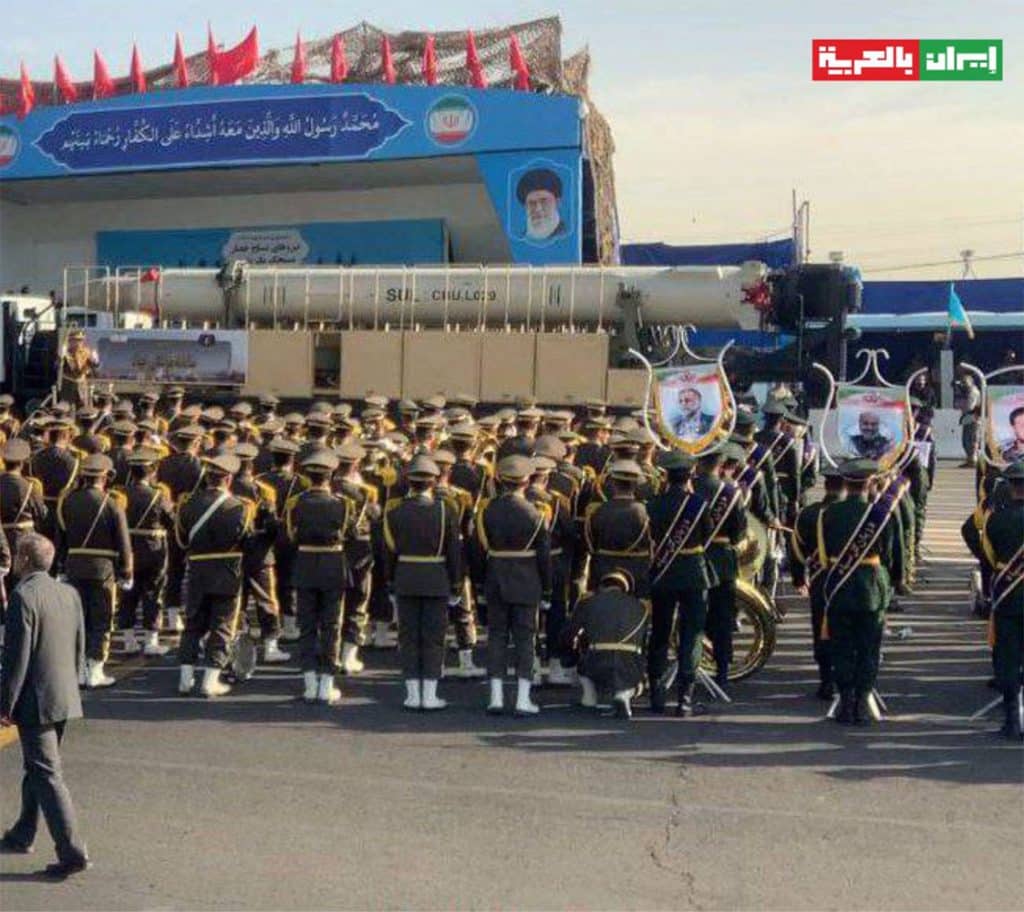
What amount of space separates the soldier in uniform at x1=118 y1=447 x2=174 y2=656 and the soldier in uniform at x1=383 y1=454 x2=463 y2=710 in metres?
2.24

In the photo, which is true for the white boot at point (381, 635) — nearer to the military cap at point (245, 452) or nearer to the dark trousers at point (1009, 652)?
the military cap at point (245, 452)

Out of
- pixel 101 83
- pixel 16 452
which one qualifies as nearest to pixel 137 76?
pixel 101 83

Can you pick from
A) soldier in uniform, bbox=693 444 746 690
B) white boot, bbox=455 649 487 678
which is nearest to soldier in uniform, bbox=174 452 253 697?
white boot, bbox=455 649 487 678

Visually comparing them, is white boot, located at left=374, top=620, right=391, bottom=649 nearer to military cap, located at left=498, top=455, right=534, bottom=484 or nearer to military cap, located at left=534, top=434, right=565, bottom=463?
military cap, located at left=534, top=434, right=565, bottom=463

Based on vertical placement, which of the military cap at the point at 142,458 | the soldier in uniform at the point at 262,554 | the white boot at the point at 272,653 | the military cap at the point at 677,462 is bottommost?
the white boot at the point at 272,653

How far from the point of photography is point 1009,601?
9352 millimetres

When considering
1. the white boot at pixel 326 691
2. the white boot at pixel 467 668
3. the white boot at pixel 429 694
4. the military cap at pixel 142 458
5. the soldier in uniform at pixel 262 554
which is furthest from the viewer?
the military cap at pixel 142 458

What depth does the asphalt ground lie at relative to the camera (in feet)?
21.6

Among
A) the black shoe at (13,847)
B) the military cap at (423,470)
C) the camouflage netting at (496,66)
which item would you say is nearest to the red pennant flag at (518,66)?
the camouflage netting at (496,66)

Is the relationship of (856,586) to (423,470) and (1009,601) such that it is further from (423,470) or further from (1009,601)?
(423,470)

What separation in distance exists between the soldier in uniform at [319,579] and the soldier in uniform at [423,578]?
37 centimetres

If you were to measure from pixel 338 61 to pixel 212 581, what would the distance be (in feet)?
86.8

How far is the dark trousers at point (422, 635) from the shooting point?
33.0ft

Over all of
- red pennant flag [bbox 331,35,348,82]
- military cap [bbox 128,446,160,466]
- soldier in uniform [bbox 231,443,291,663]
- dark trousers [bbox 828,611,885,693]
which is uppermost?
red pennant flag [bbox 331,35,348,82]
